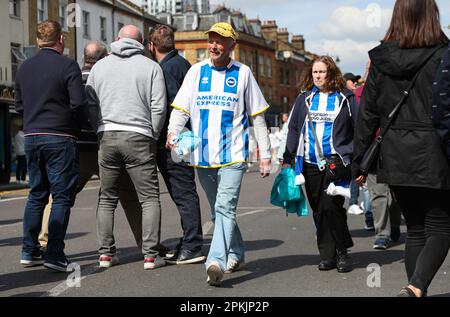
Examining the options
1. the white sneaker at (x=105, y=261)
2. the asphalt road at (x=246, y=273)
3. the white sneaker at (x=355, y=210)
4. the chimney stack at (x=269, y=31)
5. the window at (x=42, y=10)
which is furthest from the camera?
the chimney stack at (x=269, y=31)

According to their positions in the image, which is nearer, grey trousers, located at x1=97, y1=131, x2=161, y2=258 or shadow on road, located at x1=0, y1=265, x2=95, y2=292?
shadow on road, located at x1=0, y1=265, x2=95, y2=292

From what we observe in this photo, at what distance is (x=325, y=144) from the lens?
656cm

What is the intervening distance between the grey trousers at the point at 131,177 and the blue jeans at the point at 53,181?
0.27 metres

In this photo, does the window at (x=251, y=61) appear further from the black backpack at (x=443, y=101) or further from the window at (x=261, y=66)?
the black backpack at (x=443, y=101)

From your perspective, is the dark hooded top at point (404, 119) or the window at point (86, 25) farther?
the window at point (86, 25)

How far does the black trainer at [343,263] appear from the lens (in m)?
6.30

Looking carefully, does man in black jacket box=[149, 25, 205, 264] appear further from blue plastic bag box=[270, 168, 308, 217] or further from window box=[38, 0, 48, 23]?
window box=[38, 0, 48, 23]

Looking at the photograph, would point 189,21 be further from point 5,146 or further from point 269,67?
point 5,146

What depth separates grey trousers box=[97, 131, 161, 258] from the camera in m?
6.30

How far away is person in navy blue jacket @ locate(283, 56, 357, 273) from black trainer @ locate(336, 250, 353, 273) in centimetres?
2

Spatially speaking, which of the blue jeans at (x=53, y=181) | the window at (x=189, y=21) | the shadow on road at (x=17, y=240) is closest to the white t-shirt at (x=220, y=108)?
the blue jeans at (x=53, y=181)

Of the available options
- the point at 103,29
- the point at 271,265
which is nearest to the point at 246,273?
the point at 271,265

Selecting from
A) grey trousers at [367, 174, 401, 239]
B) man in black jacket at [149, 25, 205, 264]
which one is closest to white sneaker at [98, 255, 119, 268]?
man in black jacket at [149, 25, 205, 264]

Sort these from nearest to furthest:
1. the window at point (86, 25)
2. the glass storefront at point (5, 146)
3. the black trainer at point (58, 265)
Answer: the black trainer at point (58, 265), the glass storefront at point (5, 146), the window at point (86, 25)
